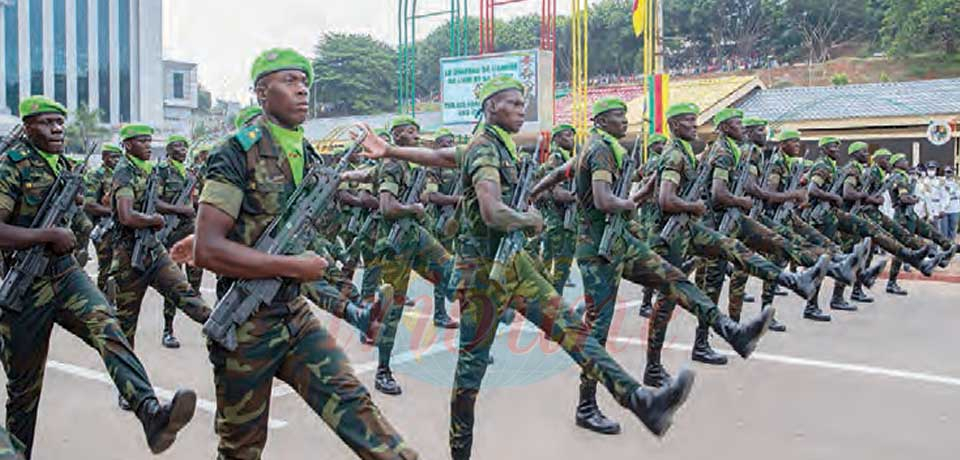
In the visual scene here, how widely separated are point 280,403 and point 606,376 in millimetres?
2683

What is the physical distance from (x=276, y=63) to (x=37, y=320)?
2038mm

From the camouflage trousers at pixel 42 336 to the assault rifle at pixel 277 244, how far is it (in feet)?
4.54

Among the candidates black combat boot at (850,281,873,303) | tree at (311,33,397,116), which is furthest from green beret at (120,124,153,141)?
tree at (311,33,397,116)

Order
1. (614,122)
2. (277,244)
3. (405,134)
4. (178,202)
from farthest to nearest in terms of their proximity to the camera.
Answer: (178,202) → (405,134) → (614,122) → (277,244)

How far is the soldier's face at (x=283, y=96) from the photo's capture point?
3.19 m

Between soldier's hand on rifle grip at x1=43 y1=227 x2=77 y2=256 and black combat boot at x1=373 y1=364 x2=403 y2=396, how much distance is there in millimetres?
2554

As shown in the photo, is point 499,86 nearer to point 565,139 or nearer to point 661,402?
point 661,402

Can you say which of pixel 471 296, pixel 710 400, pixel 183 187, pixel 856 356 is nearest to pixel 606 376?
pixel 471 296

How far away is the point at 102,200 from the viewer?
9.10 meters

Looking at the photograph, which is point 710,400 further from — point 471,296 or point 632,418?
point 471,296

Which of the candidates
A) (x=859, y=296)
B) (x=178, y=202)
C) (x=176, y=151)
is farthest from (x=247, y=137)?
(x=859, y=296)

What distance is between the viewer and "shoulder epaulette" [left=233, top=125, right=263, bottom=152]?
10.0 feet

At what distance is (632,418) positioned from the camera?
5.70 m

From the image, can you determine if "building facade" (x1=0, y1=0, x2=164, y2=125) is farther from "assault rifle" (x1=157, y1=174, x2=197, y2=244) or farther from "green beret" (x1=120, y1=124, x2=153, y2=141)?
"green beret" (x1=120, y1=124, x2=153, y2=141)
